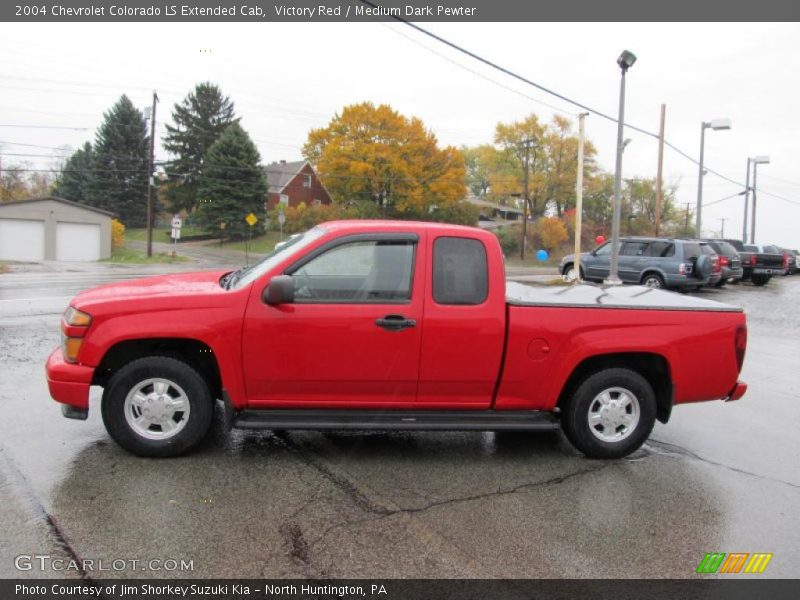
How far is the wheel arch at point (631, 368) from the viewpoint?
479 cm

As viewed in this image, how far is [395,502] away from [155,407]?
73.0 inches

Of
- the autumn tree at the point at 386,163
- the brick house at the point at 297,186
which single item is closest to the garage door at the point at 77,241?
the autumn tree at the point at 386,163

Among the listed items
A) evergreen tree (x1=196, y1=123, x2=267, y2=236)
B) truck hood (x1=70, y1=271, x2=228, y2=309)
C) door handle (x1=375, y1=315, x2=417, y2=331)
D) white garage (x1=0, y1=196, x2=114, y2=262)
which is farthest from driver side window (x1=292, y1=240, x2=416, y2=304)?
evergreen tree (x1=196, y1=123, x2=267, y2=236)

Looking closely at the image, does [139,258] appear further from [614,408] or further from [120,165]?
[614,408]

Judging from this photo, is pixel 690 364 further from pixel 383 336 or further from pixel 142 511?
pixel 142 511

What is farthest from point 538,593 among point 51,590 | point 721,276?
point 721,276

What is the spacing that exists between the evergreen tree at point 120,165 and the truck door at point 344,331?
2507 inches

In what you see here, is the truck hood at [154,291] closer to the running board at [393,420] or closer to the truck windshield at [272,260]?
the truck windshield at [272,260]

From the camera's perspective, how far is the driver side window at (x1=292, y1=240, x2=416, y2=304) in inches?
175

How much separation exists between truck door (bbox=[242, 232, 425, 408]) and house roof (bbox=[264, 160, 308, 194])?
63276 millimetres

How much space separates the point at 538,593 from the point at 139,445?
2915mm

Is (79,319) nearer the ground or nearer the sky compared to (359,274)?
nearer the ground

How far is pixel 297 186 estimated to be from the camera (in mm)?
67688

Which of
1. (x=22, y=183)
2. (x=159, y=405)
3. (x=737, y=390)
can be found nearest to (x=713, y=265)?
(x=737, y=390)
